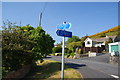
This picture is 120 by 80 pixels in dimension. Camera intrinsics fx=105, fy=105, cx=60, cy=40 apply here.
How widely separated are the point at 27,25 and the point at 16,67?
215 inches

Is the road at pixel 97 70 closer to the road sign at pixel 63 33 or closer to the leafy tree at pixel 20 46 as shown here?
the leafy tree at pixel 20 46

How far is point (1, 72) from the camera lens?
6.27 m

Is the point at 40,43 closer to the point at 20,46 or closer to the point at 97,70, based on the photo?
the point at 20,46

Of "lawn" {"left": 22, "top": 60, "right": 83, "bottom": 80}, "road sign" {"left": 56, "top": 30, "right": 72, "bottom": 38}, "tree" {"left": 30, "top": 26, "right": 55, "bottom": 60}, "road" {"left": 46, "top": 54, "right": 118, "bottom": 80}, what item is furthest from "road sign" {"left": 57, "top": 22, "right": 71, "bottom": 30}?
"tree" {"left": 30, "top": 26, "right": 55, "bottom": 60}

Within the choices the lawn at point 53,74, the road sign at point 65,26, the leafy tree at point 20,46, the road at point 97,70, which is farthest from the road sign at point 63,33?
the leafy tree at point 20,46

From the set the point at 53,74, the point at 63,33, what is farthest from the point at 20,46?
the point at 63,33

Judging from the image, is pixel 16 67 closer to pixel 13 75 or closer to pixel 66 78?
pixel 13 75

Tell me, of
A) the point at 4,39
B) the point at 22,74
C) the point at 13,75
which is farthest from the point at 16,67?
the point at 4,39

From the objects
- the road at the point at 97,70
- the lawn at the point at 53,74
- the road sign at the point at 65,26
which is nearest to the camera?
the road sign at the point at 65,26

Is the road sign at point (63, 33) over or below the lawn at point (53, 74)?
over

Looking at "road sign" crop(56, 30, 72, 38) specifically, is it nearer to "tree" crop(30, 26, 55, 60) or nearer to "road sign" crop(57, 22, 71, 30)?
"road sign" crop(57, 22, 71, 30)

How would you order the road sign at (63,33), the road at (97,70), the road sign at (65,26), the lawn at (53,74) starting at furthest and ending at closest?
the road at (97,70), the lawn at (53,74), the road sign at (65,26), the road sign at (63,33)

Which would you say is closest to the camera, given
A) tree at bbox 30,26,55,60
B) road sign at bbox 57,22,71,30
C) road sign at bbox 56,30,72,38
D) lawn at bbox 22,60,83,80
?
road sign at bbox 56,30,72,38

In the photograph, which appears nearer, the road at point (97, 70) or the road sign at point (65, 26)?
the road sign at point (65, 26)
